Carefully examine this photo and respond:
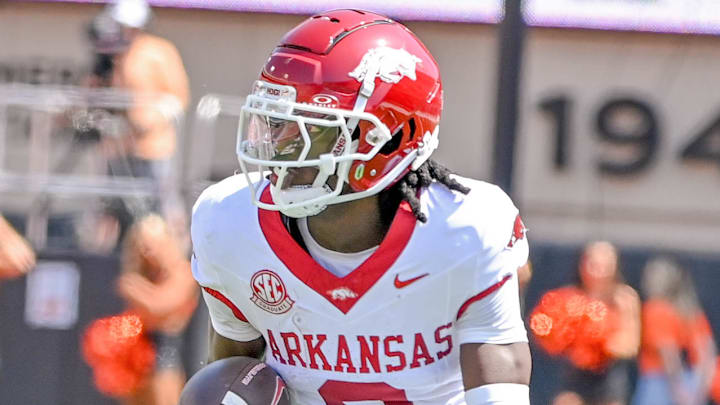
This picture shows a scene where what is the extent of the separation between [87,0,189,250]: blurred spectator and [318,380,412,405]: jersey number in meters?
3.24

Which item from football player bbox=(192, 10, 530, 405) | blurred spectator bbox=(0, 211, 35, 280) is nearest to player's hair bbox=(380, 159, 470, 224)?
football player bbox=(192, 10, 530, 405)

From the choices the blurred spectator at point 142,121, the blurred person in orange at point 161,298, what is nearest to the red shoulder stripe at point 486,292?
the blurred person in orange at point 161,298

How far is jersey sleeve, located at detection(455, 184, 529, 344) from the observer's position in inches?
106

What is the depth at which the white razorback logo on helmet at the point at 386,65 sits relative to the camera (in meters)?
2.71

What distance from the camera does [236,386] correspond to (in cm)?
279

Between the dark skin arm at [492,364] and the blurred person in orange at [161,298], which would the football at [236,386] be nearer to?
the dark skin arm at [492,364]

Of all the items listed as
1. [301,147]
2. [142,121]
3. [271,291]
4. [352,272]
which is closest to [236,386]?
[271,291]

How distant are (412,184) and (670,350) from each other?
3.76 metres

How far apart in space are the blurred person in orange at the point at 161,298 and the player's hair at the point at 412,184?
123 inches

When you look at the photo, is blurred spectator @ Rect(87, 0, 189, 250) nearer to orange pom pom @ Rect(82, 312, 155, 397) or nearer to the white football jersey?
orange pom pom @ Rect(82, 312, 155, 397)

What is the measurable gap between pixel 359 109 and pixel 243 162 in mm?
256

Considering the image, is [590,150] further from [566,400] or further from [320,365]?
[320,365]

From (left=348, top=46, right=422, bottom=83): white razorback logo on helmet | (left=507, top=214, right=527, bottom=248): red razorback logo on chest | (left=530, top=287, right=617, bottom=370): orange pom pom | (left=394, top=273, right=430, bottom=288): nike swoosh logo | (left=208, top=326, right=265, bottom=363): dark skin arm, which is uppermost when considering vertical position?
(left=348, top=46, right=422, bottom=83): white razorback logo on helmet

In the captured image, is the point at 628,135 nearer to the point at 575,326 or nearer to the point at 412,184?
the point at 575,326
